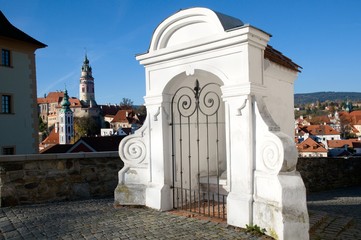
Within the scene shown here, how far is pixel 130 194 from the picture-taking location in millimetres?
6238

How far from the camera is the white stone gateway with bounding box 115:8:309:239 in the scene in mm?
4406

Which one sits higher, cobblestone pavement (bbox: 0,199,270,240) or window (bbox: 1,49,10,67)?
window (bbox: 1,49,10,67)

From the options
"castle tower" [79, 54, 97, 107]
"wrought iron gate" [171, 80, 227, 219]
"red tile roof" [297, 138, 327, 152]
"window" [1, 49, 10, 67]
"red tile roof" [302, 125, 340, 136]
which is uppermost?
"castle tower" [79, 54, 97, 107]

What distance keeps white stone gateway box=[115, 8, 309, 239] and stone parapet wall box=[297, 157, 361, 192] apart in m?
5.24

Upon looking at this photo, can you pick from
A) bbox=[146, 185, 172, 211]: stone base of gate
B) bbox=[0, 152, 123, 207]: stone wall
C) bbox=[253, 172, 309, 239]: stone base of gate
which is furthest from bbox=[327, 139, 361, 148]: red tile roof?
bbox=[253, 172, 309, 239]: stone base of gate

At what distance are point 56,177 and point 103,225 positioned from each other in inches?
99.5

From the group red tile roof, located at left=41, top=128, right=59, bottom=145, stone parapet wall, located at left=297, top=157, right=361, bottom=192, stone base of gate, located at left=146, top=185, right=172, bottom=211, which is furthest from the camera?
red tile roof, located at left=41, top=128, right=59, bottom=145

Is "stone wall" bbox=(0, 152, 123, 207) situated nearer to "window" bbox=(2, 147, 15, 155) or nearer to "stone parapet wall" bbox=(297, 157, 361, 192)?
"stone parapet wall" bbox=(297, 157, 361, 192)

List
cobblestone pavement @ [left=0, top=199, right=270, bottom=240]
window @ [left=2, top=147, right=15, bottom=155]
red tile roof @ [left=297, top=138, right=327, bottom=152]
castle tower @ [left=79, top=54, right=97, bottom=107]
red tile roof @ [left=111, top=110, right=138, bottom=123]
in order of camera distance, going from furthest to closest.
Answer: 1. castle tower @ [left=79, top=54, right=97, bottom=107]
2. red tile roof @ [left=111, top=110, right=138, bottom=123]
3. red tile roof @ [left=297, top=138, right=327, bottom=152]
4. window @ [left=2, top=147, right=15, bottom=155]
5. cobblestone pavement @ [left=0, top=199, right=270, bottom=240]

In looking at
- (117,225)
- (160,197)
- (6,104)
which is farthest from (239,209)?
(6,104)

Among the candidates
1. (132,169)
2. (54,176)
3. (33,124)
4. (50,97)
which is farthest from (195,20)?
(50,97)

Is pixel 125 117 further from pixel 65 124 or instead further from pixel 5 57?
pixel 5 57

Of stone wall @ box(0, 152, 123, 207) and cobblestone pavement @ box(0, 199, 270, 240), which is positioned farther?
stone wall @ box(0, 152, 123, 207)

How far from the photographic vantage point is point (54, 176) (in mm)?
7059
